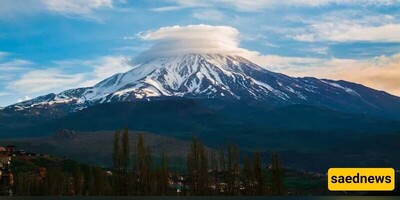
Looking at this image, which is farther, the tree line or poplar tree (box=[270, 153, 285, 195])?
poplar tree (box=[270, 153, 285, 195])

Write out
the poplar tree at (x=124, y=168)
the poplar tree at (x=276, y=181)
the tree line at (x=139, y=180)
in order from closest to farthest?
1. the poplar tree at (x=124, y=168)
2. the tree line at (x=139, y=180)
3. the poplar tree at (x=276, y=181)

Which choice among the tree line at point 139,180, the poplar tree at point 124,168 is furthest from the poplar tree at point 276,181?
the poplar tree at point 124,168

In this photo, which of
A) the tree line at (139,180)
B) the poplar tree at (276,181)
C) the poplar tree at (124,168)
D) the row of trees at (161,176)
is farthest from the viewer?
the poplar tree at (276,181)

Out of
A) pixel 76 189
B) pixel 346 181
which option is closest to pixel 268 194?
pixel 76 189

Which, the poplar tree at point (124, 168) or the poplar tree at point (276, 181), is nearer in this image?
the poplar tree at point (124, 168)

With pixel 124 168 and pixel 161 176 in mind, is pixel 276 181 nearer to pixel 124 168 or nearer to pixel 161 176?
pixel 161 176

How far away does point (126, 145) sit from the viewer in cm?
16100

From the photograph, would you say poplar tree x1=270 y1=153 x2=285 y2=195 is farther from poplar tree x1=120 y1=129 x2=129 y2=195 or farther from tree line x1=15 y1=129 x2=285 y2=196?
poplar tree x1=120 y1=129 x2=129 y2=195

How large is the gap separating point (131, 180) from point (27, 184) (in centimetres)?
3087

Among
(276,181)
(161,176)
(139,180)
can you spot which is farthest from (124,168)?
(276,181)

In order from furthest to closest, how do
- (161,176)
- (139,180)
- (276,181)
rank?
(276,181)
(139,180)
(161,176)

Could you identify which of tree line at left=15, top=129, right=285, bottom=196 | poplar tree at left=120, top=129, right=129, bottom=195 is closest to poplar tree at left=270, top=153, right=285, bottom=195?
tree line at left=15, top=129, right=285, bottom=196

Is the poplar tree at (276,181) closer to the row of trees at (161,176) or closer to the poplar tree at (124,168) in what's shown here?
the row of trees at (161,176)

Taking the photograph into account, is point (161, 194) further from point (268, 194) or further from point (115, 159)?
point (268, 194)
